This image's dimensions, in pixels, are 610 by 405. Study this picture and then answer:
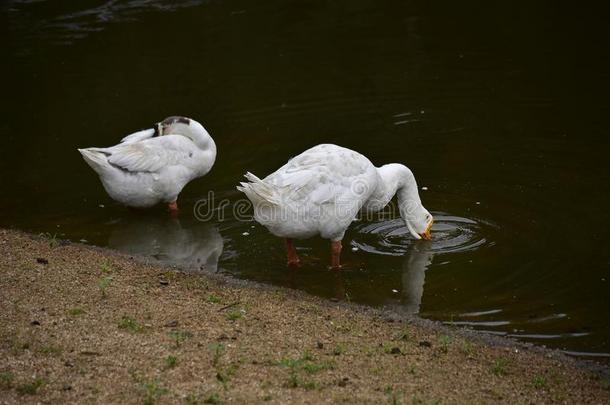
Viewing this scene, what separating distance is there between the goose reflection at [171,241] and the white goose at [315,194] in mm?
1078

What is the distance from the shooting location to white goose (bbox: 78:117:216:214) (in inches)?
411

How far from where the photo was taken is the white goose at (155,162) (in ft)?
34.3

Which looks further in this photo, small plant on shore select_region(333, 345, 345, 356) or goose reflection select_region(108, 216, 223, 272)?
goose reflection select_region(108, 216, 223, 272)

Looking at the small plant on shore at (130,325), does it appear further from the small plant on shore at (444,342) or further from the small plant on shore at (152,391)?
the small plant on shore at (444,342)

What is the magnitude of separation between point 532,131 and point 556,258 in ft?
13.0

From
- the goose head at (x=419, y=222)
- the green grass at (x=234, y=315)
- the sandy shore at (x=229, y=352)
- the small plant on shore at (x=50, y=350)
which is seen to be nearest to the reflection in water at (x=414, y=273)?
the goose head at (x=419, y=222)

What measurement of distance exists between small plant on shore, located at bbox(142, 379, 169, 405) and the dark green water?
3034mm

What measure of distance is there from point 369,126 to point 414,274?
15.1 ft

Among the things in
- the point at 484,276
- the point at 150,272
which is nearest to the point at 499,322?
the point at 484,276

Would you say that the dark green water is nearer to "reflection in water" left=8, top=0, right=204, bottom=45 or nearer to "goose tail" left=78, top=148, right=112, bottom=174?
"reflection in water" left=8, top=0, right=204, bottom=45

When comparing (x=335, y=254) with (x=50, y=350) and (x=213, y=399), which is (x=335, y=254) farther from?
(x=213, y=399)

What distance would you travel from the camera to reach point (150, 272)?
338 inches

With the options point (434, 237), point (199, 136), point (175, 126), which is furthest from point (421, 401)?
point (175, 126)

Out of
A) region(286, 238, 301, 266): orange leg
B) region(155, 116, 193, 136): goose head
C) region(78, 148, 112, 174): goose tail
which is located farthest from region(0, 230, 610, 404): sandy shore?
region(155, 116, 193, 136): goose head
